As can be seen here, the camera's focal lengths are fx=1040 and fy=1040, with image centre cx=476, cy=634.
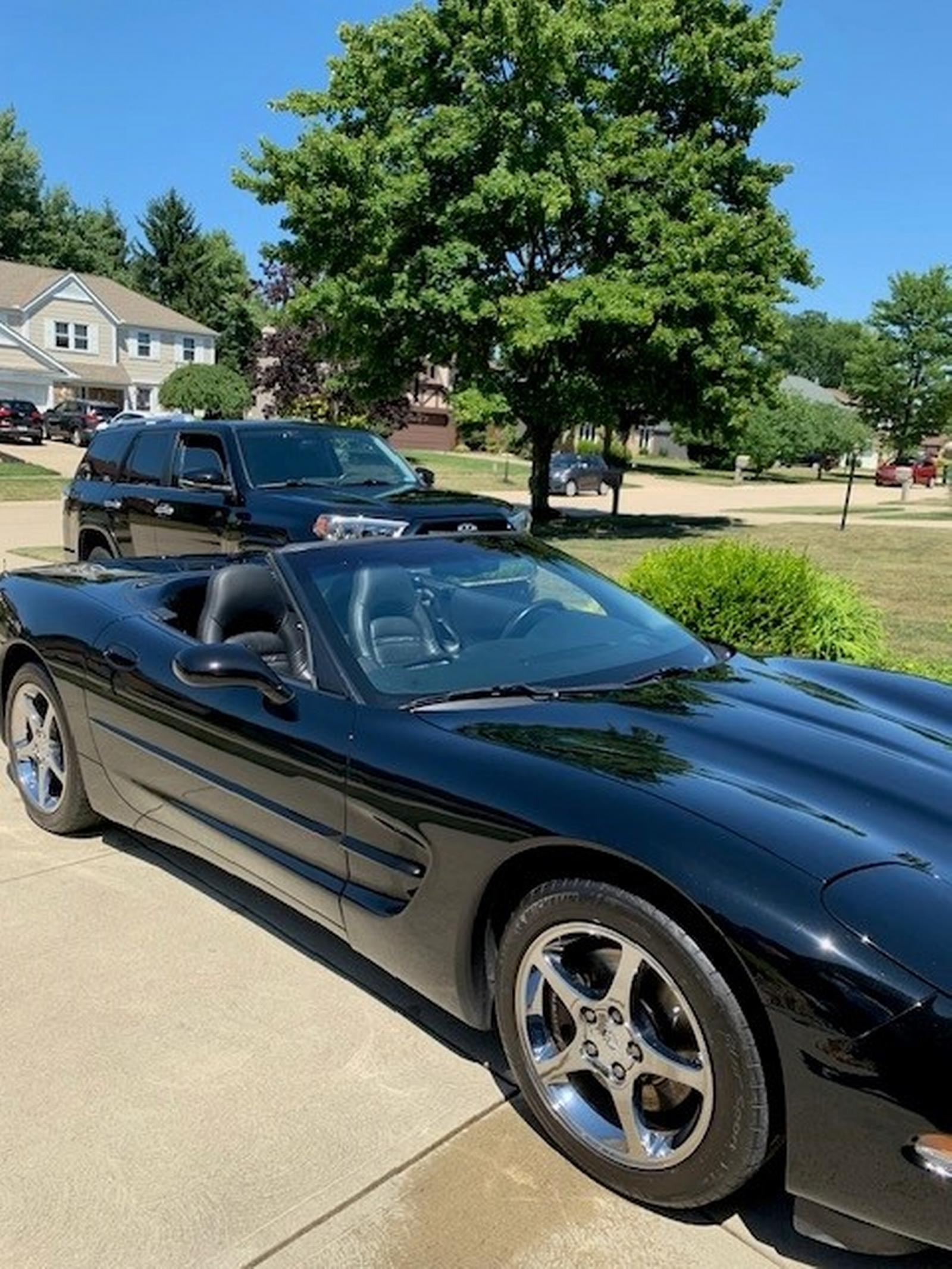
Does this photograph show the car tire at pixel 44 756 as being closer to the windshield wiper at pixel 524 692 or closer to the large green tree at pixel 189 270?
the windshield wiper at pixel 524 692

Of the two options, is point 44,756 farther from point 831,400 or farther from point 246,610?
point 831,400

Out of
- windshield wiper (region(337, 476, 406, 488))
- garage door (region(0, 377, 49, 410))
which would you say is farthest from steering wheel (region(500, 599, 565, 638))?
garage door (region(0, 377, 49, 410))

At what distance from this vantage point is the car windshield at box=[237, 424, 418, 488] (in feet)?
26.5

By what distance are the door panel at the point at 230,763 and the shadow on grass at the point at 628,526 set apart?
13.4 meters

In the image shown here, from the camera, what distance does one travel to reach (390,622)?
3.23 meters

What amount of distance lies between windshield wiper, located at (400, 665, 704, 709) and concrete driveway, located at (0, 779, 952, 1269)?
89 cm

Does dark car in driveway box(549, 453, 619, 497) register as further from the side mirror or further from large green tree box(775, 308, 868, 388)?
large green tree box(775, 308, 868, 388)

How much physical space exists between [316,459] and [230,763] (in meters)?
5.53

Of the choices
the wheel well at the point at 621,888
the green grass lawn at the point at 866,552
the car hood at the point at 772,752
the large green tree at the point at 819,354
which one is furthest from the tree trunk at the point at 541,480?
the large green tree at the point at 819,354

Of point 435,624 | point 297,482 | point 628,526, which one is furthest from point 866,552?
point 435,624

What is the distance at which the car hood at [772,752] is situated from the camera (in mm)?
2143

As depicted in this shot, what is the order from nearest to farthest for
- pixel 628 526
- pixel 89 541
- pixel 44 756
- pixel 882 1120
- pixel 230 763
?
pixel 882 1120, pixel 230 763, pixel 44 756, pixel 89 541, pixel 628 526

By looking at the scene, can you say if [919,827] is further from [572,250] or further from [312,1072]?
[572,250]

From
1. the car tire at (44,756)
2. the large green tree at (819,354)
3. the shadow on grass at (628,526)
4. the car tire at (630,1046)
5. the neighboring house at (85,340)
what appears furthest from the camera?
the large green tree at (819,354)
